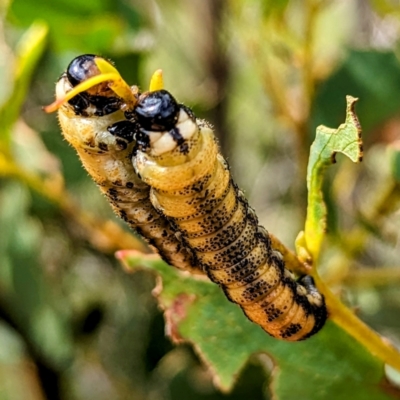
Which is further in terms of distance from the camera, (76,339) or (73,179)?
(76,339)

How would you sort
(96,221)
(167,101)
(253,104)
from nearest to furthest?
(167,101) < (96,221) < (253,104)

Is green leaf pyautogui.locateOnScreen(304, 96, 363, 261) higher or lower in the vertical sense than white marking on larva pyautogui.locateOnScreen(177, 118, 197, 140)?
lower

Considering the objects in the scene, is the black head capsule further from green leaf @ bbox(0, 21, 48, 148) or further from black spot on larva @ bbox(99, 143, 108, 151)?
green leaf @ bbox(0, 21, 48, 148)

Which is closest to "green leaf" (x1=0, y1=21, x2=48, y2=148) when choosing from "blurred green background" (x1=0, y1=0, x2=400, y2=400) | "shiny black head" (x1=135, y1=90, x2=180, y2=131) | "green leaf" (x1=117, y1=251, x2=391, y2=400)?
"blurred green background" (x1=0, y1=0, x2=400, y2=400)

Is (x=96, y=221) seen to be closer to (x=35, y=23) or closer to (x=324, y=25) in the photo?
(x=35, y=23)

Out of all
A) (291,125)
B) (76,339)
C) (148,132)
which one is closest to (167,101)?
(148,132)

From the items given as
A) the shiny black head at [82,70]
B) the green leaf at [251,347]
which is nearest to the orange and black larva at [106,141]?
the shiny black head at [82,70]

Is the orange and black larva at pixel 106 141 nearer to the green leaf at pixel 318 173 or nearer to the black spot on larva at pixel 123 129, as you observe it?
the black spot on larva at pixel 123 129
